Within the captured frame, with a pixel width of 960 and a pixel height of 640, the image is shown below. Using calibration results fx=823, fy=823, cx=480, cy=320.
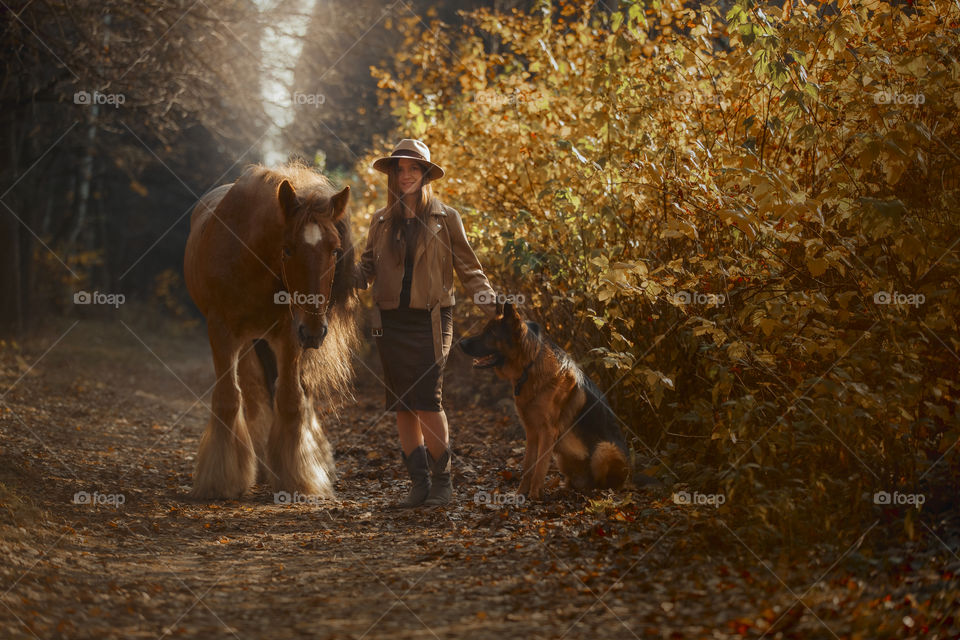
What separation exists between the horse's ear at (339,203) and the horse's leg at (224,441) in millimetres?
1355

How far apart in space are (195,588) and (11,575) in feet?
2.75

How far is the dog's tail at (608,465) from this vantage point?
5.44m

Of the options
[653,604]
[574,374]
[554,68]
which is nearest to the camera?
[653,604]

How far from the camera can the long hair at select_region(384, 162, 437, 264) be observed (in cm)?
554

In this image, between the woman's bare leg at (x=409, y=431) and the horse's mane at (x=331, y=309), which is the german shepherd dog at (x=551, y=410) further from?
the horse's mane at (x=331, y=309)

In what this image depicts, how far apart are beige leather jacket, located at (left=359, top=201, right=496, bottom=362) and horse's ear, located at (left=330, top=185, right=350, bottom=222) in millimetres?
281

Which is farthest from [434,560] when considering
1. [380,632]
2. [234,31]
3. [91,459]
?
[234,31]

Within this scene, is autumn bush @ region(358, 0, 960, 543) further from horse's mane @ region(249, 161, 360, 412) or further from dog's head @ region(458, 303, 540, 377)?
horse's mane @ region(249, 161, 360, 412)

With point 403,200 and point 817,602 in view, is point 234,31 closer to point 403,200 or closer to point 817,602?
point 403,200

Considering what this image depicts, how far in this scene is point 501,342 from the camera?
535 cm

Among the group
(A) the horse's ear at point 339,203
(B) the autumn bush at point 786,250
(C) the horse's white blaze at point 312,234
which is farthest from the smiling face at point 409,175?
(B) the autumn bush at point 786,250

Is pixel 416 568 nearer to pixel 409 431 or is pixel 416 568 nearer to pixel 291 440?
pixel 409 431

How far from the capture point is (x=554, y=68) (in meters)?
7.95

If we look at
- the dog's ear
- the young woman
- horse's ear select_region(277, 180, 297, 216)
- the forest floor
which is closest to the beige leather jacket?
the young woman
